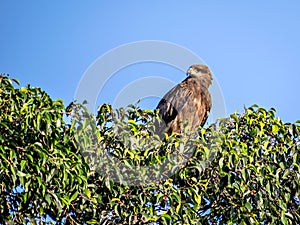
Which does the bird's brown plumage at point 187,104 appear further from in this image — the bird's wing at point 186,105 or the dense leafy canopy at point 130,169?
the dense leafy canopy at point 130,169

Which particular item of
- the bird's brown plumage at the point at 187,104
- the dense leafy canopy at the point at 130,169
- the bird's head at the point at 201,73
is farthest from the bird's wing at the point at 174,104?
the dense leafy canopy at the point at 130,169

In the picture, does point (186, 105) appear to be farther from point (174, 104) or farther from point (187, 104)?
point (174, 104)

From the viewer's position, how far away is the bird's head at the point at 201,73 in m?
9.96

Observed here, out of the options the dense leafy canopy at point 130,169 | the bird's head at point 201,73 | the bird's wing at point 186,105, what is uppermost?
the bird's head at point 201,73

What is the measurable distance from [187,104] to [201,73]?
2.65 feet

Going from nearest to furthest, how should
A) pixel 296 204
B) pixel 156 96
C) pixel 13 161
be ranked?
pixel 13 161
pixel 296 204
pixel 156 96

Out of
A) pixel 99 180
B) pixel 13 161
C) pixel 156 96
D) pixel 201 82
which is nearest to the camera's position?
pixel 13 161

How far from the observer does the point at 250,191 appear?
7.14m

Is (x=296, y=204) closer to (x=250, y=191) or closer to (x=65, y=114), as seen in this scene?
(x=250, y=191)

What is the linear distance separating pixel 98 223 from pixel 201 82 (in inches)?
143

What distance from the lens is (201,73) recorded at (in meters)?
10.1

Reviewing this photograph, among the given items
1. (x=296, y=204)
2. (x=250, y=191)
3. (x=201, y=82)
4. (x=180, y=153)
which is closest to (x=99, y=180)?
(x=180, y=153)

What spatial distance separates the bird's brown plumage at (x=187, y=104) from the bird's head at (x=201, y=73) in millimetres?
62

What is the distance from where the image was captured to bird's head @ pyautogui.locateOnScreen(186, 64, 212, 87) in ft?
32.7
